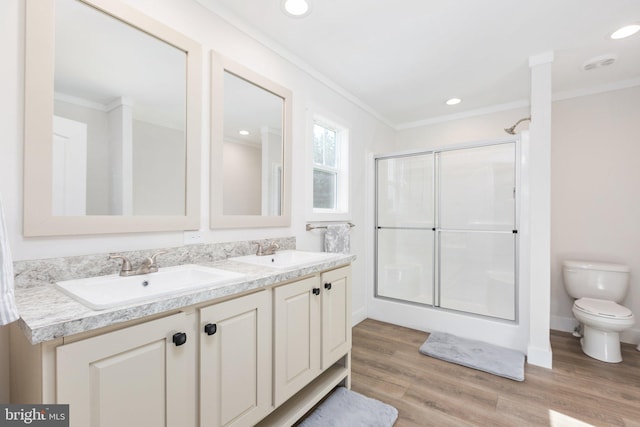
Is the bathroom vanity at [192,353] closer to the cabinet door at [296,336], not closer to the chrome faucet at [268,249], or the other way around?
the cabinet door at [296,336]

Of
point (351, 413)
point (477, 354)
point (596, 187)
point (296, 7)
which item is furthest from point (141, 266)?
point (596, 187)

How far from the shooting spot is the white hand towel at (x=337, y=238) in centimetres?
255

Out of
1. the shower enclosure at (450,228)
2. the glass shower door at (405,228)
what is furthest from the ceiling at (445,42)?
the glass shower door at (405,228)

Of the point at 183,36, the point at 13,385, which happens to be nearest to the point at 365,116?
the point at 183,36

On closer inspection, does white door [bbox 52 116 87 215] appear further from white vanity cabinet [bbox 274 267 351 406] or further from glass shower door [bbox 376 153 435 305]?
glass shower door [bbox 376 153 435 305]

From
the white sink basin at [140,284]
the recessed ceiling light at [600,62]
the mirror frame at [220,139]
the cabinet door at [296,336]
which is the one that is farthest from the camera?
the recessed ceiling light at [600,62]

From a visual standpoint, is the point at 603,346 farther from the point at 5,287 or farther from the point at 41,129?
the point at 41,129

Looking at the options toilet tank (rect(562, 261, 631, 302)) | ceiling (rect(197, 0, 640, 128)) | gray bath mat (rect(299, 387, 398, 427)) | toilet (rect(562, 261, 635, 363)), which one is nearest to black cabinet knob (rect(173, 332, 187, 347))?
gray bath mat (rect(299, 387, 398, 427))

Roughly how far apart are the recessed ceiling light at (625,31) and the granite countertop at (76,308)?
111 inches

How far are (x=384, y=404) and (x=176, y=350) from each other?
54.5 inches

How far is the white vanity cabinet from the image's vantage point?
1.42 meters

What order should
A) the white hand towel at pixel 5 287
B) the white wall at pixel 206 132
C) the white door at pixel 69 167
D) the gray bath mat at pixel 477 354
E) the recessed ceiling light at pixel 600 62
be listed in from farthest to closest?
the recessed ceiling light at pixel 600 62 < the gray bath mat at pixel 477 354 < the white door at pixel 69 167 < the white wall at pixel 206 132 < the white hand towel at pixel 5 287

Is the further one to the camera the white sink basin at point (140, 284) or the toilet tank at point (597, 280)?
the toilet tank at point (597, 280)

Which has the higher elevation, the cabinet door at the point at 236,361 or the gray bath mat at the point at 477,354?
the cabinet door at the point at 236,361
